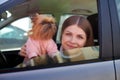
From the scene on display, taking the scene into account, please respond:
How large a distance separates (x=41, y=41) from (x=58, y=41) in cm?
13

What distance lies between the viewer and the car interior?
3154 millimetres

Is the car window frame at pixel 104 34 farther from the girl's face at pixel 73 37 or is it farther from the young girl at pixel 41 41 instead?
the young girl at pixel 41 41

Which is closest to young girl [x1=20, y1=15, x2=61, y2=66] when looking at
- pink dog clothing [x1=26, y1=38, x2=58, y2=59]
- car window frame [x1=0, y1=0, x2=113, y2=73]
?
pink dog clothing [x1=26, y1=38, x2=58, y2=59]

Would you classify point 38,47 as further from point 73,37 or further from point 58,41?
point 73,37

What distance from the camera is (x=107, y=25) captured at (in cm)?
320

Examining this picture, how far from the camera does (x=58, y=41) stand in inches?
126

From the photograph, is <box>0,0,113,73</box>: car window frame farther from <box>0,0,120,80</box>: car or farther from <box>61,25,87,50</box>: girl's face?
<box>61,25,87,50</box>: girl's face

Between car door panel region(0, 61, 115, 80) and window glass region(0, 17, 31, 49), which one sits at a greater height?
window glass region(0, 17, 31, 49)

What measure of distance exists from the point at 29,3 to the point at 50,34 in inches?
11.5

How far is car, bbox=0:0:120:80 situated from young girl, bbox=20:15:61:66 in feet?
0.13

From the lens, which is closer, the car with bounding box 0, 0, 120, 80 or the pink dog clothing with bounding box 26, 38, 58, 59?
the car with bounding box 0, 0, 120, 80

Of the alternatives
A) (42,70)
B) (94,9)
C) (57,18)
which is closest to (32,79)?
(42,70)

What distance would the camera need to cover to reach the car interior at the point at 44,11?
3.15 m

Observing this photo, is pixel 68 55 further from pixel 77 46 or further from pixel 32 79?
pixel 32 79
